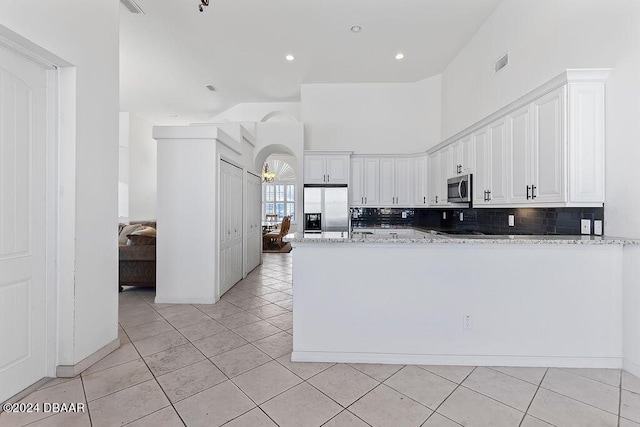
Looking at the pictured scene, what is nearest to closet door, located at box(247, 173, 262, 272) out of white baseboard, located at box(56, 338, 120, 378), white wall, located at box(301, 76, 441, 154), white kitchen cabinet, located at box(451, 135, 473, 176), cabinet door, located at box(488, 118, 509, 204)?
white wall, located at box(301, 76, 441, 154)

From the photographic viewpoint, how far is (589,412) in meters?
1.78

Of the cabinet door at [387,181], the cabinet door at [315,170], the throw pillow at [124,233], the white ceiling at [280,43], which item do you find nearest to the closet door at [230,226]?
the cabinet door at [315,170]

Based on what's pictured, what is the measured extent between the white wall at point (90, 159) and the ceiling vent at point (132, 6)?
1270mm

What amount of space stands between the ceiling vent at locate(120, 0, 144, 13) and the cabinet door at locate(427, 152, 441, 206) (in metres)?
4.84

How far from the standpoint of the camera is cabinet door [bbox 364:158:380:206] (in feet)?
19.0

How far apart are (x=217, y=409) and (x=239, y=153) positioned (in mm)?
3930

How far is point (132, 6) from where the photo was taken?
3.62 meters

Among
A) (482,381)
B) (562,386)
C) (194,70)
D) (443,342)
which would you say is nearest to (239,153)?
(194,70)

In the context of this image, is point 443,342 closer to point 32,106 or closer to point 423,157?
point 32,106

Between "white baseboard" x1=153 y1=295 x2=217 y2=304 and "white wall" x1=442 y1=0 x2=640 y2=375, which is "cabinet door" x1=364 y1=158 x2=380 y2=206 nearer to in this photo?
"white wall" x1=442 y1=0 x2=640 y2=375

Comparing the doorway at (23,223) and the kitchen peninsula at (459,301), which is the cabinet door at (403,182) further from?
the doorway at (23,223)

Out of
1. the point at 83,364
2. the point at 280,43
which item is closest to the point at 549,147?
the point at 280,43

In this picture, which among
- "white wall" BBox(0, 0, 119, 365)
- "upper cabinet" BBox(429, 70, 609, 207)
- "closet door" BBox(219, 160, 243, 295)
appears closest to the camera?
"white wall" BBox(0, 0, 119, 365)

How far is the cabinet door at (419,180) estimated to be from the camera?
18.3 ft
